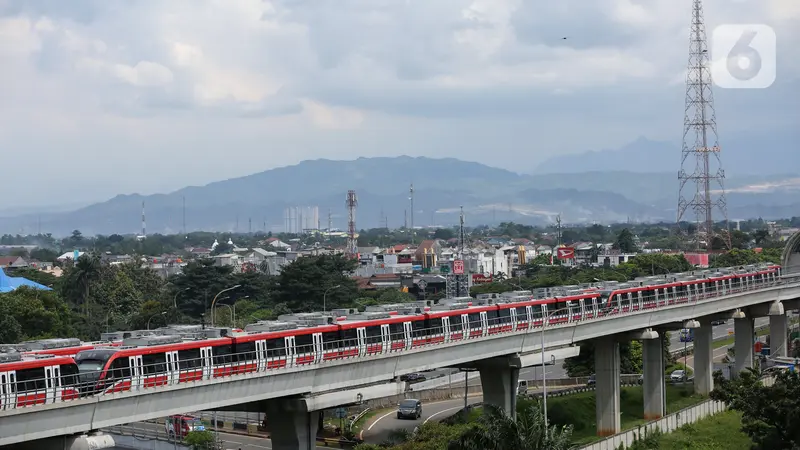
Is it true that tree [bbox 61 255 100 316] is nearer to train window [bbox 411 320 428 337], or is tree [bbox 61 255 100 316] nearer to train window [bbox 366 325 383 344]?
train window [bbox 411 320 428 337]

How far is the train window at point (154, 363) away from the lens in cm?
4625

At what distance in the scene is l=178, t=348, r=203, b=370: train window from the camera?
48.0m

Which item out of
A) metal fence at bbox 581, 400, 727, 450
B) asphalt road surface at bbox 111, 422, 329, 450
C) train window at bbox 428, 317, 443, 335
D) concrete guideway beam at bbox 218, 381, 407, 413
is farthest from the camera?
asphalt road surface at bbox 111, 422, 329, 450

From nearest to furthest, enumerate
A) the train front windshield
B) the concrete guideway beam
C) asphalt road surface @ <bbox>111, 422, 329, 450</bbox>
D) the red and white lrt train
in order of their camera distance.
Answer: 1. the train front windshield
2. the red and white lrt train
3. the concrete guideway beam
4. asphalt road surface @ <bbox>111, 422, 329, 450</bbox>

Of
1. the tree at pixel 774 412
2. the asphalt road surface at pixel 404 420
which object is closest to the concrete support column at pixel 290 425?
the asphalt road surface at pixel 404 420

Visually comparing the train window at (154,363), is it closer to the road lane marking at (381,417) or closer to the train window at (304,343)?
the train window at (304,343)

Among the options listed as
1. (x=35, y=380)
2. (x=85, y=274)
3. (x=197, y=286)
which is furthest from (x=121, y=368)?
(x=85, y=274)

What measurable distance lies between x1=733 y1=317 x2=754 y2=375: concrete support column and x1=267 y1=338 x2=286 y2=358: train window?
214 ft

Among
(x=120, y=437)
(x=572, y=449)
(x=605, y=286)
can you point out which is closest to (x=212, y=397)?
(x=572, y=449)

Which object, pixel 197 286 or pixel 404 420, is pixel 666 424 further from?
pixel 197 286

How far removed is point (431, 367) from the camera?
62.5 m

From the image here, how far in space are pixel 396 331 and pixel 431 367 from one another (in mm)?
3199

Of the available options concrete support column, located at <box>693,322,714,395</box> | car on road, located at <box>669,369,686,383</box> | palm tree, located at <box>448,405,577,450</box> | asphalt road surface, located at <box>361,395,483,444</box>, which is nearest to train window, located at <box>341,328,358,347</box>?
palm tree, located at <box>448,405,577,450</box>

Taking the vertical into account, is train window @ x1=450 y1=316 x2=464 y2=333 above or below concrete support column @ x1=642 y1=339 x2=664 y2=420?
above
